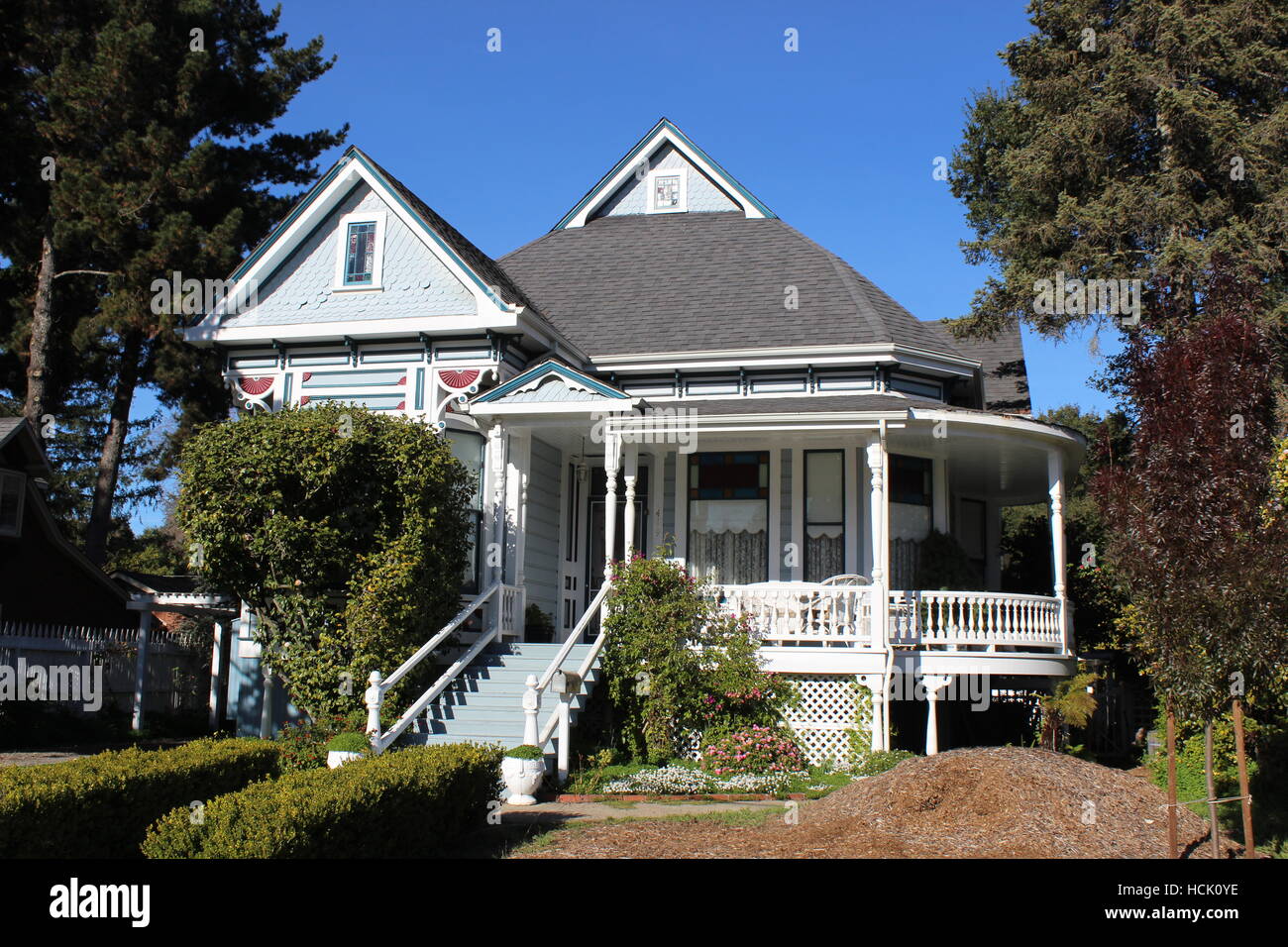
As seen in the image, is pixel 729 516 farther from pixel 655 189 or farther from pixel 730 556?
pixel 655 189

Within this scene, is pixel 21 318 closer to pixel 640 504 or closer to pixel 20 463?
pixel 20 463

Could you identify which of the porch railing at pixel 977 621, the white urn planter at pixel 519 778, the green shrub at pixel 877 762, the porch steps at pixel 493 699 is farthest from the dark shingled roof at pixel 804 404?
the white urn planter at pixel 519 778

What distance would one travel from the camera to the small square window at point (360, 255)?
17.2 m

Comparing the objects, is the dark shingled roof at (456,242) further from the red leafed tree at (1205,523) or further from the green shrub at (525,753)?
the red leafed tree at (1205,523)

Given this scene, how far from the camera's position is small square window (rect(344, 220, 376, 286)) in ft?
56.4

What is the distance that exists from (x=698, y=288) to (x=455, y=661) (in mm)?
8069

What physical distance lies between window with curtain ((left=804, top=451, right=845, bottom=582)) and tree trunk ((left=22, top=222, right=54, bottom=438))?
15279mm

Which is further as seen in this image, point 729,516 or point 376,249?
point 729,516

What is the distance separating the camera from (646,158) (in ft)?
72.9

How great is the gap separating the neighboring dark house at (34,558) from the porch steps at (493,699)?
1169 centimetres

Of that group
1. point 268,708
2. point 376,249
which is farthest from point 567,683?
point 376,249

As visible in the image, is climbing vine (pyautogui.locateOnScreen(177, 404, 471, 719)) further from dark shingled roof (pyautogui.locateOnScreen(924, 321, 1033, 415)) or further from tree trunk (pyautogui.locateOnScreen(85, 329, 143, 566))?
tree trunk (pyautogui.locateOnScreen(85, 329, 143, 566))

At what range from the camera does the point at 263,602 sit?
47.5ft
